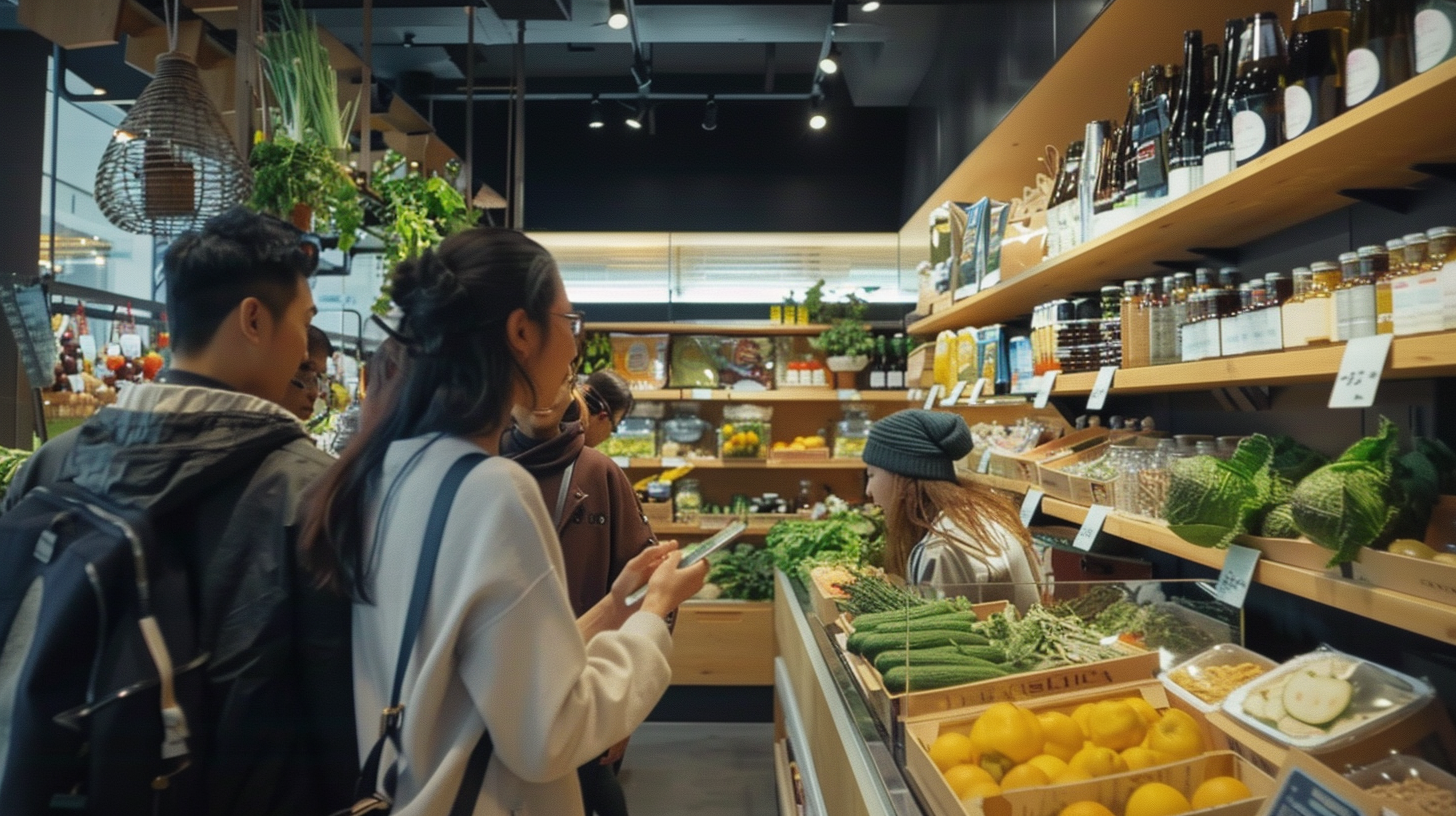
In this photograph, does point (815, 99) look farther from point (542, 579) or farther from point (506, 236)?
point (542, 579)

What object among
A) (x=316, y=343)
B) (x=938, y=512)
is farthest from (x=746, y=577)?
(x=316, y=343)

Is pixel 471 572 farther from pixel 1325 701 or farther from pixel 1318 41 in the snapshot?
pixel 1318 41

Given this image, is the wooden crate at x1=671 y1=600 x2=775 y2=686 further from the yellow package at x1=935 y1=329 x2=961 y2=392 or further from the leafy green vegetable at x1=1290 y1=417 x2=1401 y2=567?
the leafy green vegetable at x1=1290 y1=417 x2=1401 y2=567

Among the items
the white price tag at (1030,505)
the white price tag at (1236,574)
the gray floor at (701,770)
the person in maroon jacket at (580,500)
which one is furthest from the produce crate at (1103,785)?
the gray floor at (701,770)

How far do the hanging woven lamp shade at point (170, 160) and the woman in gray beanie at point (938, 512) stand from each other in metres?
1.89

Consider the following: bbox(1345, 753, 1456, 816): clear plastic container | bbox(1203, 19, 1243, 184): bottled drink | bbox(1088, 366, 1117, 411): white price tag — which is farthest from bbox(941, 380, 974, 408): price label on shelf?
bbox(1345, 753, 1456, 816): clear plastic container

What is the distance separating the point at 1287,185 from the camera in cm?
181

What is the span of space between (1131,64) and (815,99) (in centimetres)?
313

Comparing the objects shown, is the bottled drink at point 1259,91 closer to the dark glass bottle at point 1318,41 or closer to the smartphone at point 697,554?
the dark glass bottle at point 1318,41

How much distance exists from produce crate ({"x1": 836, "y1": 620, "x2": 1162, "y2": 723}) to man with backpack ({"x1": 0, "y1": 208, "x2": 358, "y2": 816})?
3.06 feet

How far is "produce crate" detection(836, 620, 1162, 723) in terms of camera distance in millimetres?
1659

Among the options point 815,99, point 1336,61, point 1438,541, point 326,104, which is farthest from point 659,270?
point 1438,541

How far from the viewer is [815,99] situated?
5.67m

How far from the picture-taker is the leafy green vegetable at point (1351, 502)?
1.45 m
